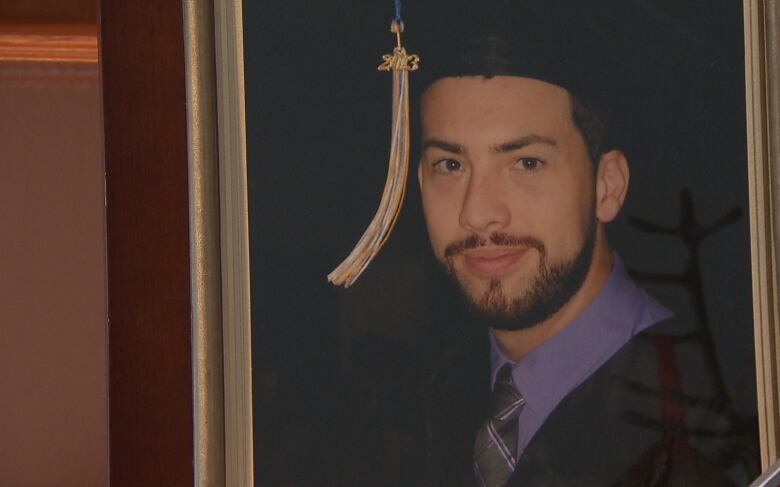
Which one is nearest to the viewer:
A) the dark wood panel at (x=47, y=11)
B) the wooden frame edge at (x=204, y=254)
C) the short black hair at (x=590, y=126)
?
the wooden frame edge at (x=204, y=254)

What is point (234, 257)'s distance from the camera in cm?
142

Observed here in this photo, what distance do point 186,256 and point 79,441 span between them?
509 mm

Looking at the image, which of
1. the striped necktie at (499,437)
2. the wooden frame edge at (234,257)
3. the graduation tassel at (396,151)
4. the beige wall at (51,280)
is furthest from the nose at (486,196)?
the beige wall at (51,280)

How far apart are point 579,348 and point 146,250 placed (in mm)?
671

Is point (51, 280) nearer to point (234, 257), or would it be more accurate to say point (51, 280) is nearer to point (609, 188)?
point (234, 257)

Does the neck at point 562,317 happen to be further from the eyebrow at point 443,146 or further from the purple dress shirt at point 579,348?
the eyebrow at point 443,146

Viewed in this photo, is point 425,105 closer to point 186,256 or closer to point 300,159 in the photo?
point 300,159

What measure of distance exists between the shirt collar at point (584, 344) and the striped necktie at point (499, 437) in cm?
2

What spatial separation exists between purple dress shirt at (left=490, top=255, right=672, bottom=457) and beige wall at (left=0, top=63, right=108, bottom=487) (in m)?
0.74

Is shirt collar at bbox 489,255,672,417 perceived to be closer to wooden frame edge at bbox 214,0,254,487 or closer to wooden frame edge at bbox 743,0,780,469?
wooden frame edge at bbox 743,0,780,469

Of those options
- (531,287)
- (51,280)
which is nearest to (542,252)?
(531,287)

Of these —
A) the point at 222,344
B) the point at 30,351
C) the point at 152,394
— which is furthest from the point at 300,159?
the point at 30,351

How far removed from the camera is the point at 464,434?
4.80 ft

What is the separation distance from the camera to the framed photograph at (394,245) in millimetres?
1425
